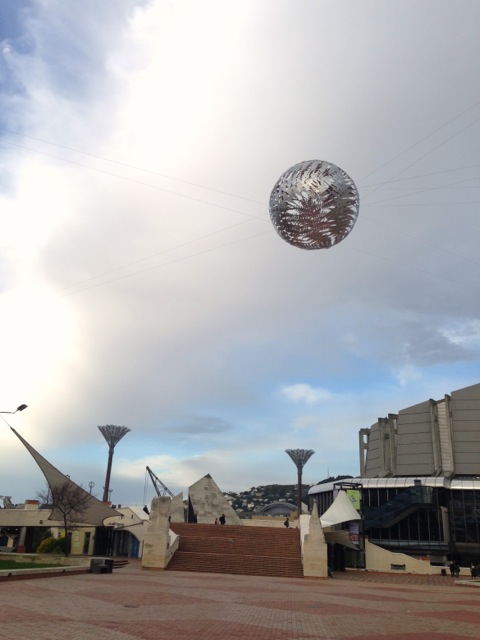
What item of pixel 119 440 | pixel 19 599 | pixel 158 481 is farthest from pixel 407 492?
pixel 19 599

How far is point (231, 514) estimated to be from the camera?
45594 millimetres

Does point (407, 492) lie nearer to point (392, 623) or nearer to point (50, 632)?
point (392, 623)

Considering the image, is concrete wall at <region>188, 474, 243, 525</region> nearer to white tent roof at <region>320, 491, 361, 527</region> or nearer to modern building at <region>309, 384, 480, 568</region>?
modern building at <region>309, 384, 480, 568</region>

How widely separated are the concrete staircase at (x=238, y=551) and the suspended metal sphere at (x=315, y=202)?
21.0 meters

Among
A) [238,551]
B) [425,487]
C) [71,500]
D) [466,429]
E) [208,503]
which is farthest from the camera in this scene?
[466,429]

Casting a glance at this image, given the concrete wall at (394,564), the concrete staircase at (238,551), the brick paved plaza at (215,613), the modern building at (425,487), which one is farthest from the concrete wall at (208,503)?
the brick paved plaza at (215,613)

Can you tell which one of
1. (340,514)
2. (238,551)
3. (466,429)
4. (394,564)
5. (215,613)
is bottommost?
(394,564)

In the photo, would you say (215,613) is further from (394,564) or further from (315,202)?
(394,564)

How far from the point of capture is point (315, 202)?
376 inches

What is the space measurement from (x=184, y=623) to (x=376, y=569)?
27790mm

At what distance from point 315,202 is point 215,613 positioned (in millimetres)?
9252

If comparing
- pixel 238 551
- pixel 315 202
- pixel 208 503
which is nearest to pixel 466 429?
pixel 208 503

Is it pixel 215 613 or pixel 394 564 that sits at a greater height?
pixel 215 613

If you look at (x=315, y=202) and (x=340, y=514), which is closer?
(x=315, y=202)
